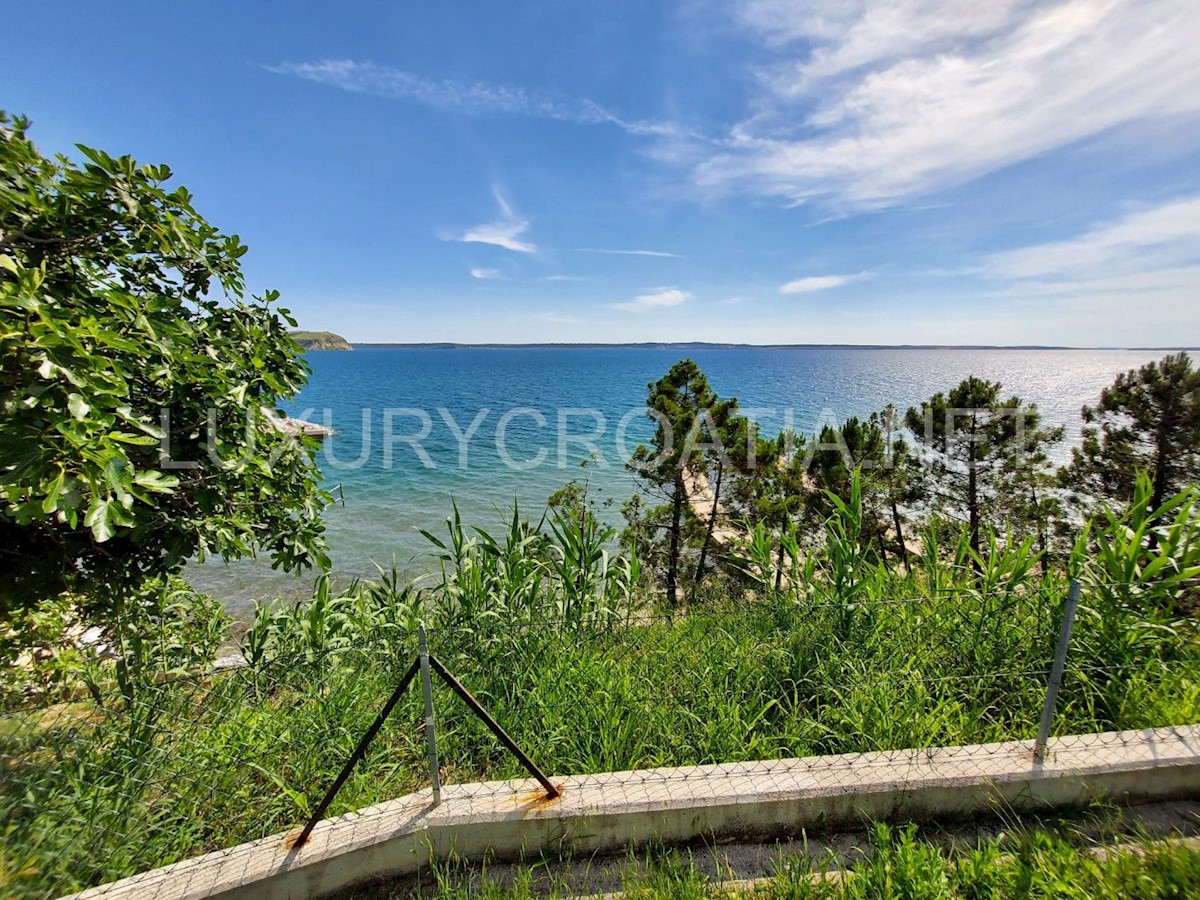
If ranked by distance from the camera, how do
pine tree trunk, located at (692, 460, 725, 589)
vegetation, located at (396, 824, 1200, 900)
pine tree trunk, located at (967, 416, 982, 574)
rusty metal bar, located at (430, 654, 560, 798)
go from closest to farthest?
1. vegetation, located at (396, 824, 1200, 900)
2. rusty metal bar, located at (430, 654, 560, 798)
3. pine tree trunk, located at (967, 416, 982, 574)
4. pine tree trunk, located at (692, 460, 725, 589)

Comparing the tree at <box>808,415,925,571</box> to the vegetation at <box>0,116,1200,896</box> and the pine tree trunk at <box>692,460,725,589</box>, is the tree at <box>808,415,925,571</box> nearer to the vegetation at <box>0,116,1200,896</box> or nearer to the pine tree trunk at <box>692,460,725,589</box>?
the pine tree trunk at <box>692,460,725,589</box>

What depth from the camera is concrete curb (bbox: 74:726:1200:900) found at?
185cm

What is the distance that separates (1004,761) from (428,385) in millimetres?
79768

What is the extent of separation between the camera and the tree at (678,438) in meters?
9.65

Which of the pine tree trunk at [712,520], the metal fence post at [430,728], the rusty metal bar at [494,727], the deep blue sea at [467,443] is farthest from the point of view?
the deep blue sea at [467,443]

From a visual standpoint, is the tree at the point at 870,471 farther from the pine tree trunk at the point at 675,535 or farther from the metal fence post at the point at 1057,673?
the metal fence post at the point at 1057,673

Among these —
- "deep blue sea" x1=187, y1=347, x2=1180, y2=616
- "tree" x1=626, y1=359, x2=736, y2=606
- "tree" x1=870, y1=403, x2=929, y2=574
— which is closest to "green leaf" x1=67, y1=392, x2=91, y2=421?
"deep blue sea" x1=187, y1=347, x2=1180, y2=616

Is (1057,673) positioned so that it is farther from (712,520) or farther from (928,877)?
(712,520)

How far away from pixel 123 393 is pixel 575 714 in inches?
86.7

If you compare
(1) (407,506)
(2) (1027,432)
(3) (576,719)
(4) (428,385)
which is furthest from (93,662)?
(4) (428,385)

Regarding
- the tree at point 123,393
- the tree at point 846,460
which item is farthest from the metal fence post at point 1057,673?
the tree at point 846,460

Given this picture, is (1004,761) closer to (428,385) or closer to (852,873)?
(852,873)

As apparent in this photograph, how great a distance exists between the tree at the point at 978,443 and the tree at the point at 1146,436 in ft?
2.57

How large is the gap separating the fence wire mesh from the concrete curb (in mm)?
35
